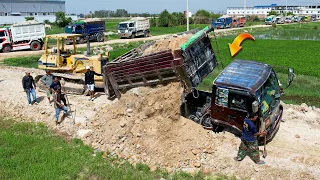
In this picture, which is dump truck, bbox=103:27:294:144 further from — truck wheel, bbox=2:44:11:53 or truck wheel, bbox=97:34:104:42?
truck wheel, bbox=97:34:104:42

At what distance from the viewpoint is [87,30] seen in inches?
1486

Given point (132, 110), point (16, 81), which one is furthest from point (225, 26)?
point (132, 110)

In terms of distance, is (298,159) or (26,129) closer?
(298,159)

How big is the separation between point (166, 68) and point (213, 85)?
1.59 meters

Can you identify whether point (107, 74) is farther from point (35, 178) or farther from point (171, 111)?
point (35, 178)

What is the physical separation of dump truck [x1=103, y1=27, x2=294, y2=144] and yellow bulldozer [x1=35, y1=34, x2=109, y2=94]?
3122 millimetres

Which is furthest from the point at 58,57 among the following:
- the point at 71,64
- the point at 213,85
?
the point at 213,85

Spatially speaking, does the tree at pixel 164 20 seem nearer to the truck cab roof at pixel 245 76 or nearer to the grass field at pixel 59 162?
the grass field at pixel 59 162

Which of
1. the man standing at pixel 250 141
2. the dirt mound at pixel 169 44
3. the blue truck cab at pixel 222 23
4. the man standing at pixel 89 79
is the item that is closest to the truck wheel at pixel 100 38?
the man standing at pixel 89 79

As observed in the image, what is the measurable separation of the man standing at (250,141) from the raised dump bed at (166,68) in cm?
227

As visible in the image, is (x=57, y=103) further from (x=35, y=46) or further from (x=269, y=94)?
(x=35, y=46)

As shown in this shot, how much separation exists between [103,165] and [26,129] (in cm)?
417

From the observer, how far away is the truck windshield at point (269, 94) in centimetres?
855

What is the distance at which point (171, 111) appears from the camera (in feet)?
32.8
